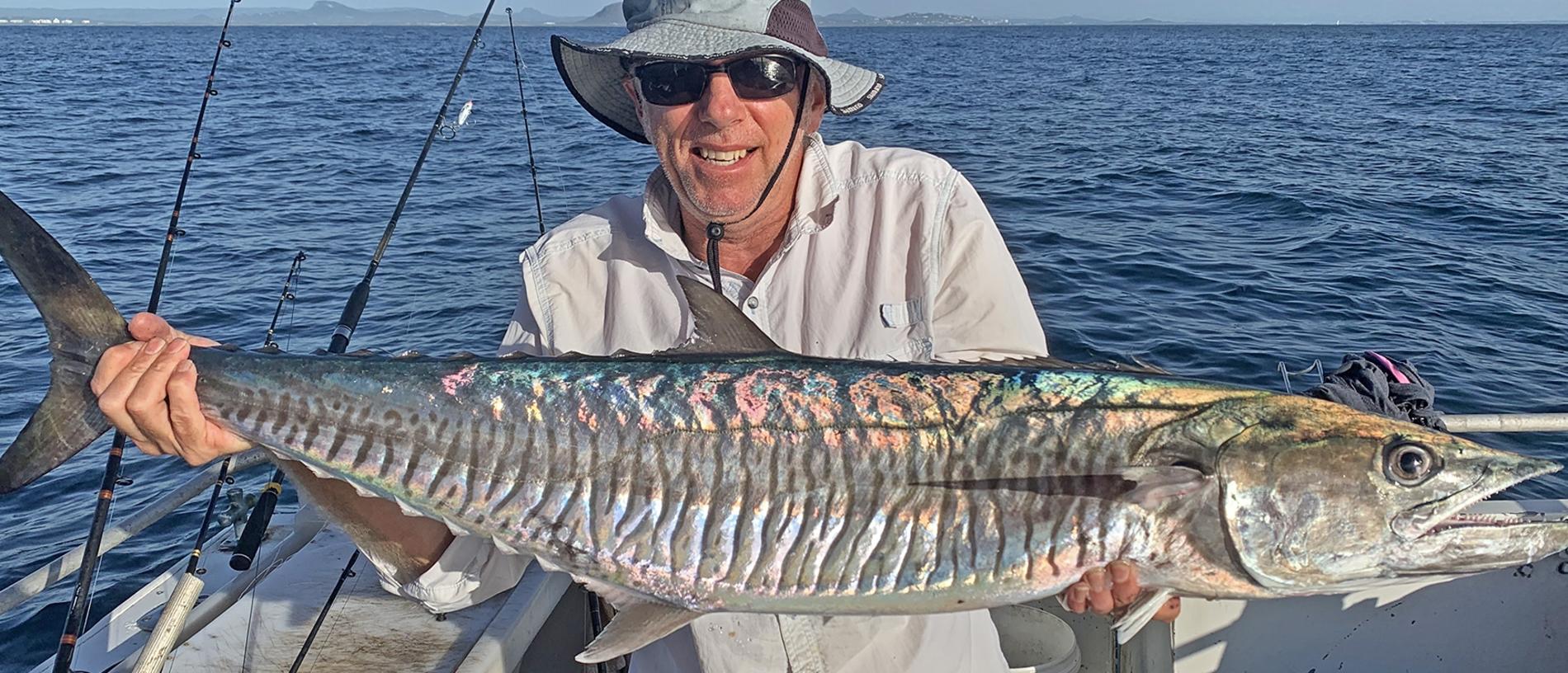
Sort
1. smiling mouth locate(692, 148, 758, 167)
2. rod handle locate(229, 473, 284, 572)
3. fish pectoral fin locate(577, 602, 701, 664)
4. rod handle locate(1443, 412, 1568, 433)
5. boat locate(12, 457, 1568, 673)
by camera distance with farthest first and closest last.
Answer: rod handle locate(1443, 412, 1568, 433)
rod handle locate(229, 473, 284, 572)
boat locate(12, 457, 1568, 673)
smiling mouth locate(692, 148, 758, 167)
fish pectoral fin locate(577, 602, 701, 664)

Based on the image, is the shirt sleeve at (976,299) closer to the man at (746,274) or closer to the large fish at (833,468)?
the man at (746,274)

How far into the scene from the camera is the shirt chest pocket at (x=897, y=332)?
8.48 ft

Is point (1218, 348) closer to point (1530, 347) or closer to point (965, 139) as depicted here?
point (1530, 347)

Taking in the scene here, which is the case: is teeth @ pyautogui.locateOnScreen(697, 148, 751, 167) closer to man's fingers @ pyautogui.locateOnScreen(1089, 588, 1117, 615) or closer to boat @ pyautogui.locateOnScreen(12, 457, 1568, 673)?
man's fingers @ pyautogui.locateOnScreen(1089, 588, 1117, 615)

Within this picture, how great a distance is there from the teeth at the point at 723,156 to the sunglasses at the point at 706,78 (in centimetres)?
14

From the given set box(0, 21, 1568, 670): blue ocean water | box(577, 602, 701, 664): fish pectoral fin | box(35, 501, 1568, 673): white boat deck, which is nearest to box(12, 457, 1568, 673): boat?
box(35, 501, 1568, 673): white boat deck

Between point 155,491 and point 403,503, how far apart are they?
613 centimetres

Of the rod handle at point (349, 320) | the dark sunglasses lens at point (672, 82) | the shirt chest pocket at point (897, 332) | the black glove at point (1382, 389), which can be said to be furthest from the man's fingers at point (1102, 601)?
the rod handle at point (349, 320)

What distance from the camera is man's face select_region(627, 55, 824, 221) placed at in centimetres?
261

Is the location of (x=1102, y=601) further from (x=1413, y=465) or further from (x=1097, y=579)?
(x=1413, y=465)

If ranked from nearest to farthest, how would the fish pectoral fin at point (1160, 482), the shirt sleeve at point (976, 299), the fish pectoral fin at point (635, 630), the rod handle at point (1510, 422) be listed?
the fish pectoral fin at point (1160, 482) < the fish pectoral fin at point (635, 630) < the shirt sleeve at point (976, 299) < the rod handle at point (1510, 422)

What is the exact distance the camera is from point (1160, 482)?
2.01 m

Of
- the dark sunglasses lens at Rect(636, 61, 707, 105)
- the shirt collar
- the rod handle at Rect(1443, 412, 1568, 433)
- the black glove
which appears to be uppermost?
the dark sunglasses lens at Rect(636, 61, 707, 105)

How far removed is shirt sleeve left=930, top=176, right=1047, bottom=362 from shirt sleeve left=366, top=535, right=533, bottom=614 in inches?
45.5
